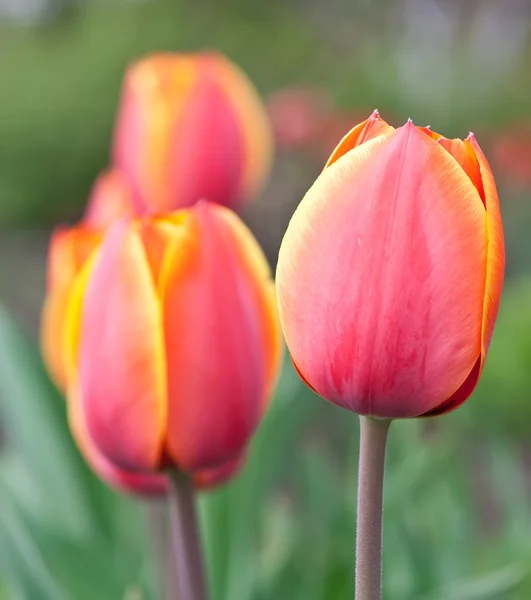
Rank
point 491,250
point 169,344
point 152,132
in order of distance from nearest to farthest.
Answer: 1. point 491,250
2. point 169,344
3. point 152,132

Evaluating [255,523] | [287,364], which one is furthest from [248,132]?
[255,523]

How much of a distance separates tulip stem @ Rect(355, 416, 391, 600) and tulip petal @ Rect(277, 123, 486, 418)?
10 millimetres

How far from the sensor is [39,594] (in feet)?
1.67

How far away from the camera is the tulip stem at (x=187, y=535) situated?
0.35 metres

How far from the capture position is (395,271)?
243 mm

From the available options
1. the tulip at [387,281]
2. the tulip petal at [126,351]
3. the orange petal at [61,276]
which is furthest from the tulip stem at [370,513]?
the orange petal at [61,276]

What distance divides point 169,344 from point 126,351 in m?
0.02

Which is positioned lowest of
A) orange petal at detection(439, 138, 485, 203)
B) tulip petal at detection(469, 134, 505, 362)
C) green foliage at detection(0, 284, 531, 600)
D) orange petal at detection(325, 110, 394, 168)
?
green foliage at detection(0, 284, 531, 600)

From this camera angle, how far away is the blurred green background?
67cm

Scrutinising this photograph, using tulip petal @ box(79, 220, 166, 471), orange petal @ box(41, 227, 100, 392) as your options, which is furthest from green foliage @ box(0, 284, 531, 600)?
tulip petal @ box(79, 220, 166, 471)

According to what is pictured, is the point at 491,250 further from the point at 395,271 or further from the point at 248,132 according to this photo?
the point at 248,132

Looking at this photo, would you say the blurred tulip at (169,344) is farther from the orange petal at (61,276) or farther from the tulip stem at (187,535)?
the orange petal at (61,276)

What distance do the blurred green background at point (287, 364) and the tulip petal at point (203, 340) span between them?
0.18 m

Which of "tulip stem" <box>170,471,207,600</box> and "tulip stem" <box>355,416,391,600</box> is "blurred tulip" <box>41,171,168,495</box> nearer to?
"tulip stem" <box>170,471,207,600</box>
